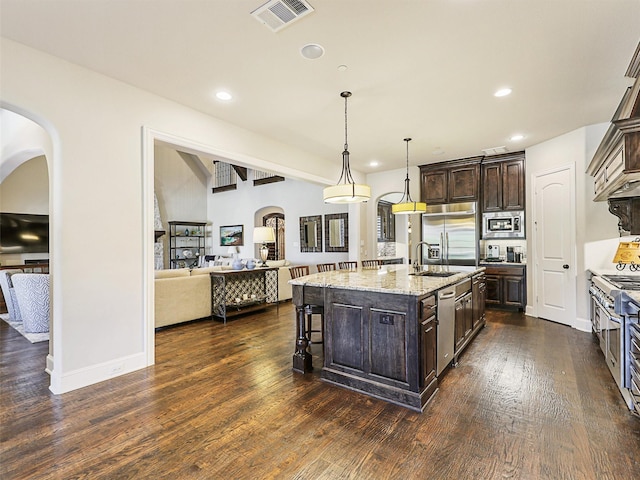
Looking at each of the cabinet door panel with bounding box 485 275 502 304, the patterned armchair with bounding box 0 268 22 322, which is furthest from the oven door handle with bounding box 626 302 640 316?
the patterned armchair with bounding box 0 268 22 322

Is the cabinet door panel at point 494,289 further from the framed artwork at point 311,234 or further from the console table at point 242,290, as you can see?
the framed artwork at point 311,234

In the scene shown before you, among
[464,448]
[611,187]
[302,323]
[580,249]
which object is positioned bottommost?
[464,448]

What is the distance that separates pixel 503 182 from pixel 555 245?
4.74 feet

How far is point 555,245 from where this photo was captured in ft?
16.1

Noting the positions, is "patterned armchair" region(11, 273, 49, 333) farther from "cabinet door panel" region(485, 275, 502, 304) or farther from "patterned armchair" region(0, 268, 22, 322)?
"cabinet door panel" region(485, 275, 502, 304)

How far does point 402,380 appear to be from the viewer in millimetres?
2516

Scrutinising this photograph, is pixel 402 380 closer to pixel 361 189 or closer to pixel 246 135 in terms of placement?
pixel 361 189

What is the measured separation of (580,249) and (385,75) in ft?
12.2

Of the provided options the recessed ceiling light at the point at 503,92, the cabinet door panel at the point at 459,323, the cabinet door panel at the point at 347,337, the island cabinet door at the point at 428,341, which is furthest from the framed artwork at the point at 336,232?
the island cabinet door at the point at 428,341

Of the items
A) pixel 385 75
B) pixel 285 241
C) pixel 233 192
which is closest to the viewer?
pixel 385 75

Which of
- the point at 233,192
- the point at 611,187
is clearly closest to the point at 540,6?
the point at 611,187

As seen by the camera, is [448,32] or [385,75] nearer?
[448,32]

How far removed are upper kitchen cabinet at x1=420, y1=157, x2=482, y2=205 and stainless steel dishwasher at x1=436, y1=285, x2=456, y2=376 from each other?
3.56 metres

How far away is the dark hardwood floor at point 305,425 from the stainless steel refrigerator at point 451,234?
2.81 meters
